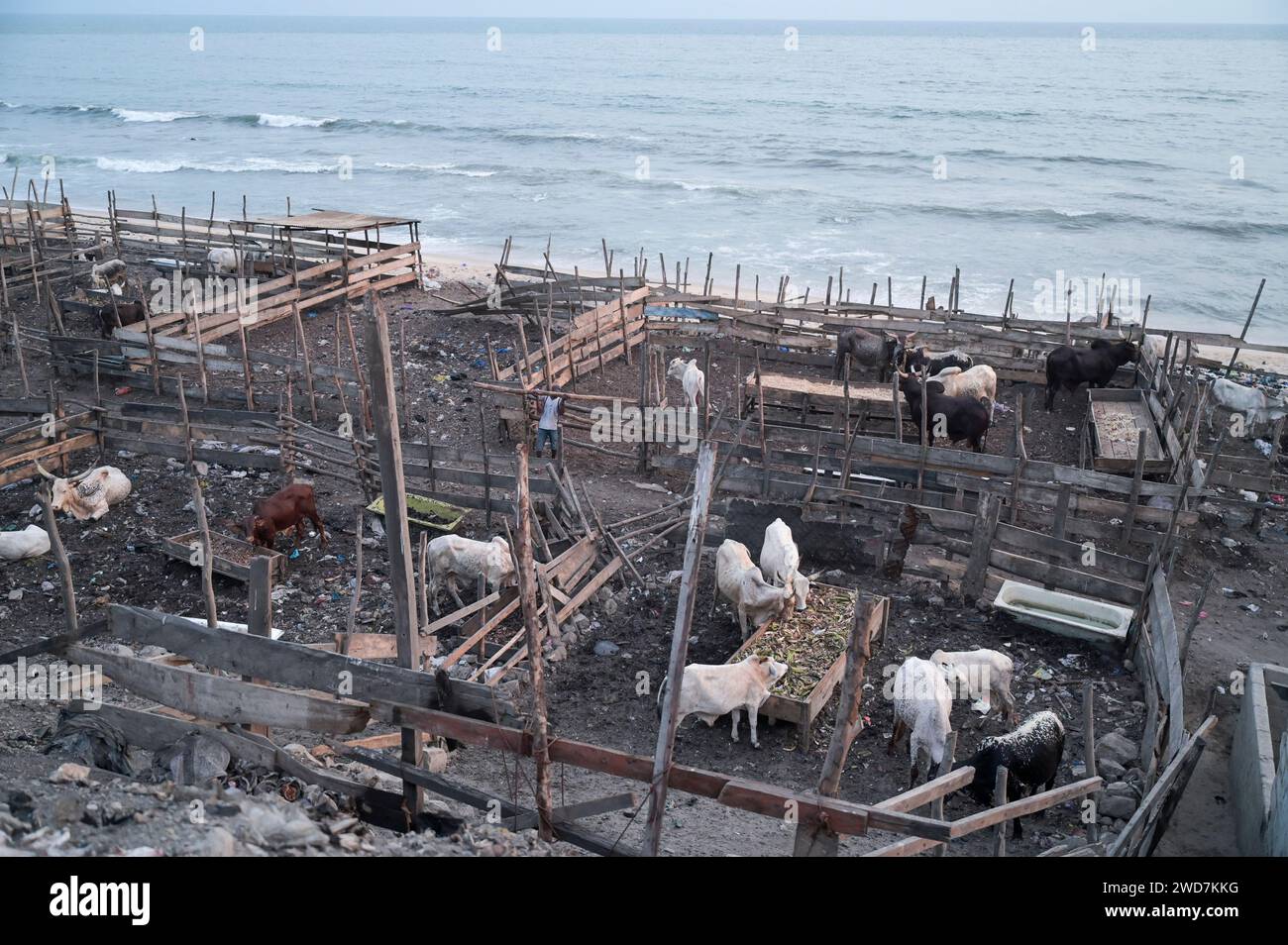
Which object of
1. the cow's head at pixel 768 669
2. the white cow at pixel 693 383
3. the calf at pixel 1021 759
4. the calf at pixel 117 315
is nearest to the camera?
the calf at pixel 1021 759

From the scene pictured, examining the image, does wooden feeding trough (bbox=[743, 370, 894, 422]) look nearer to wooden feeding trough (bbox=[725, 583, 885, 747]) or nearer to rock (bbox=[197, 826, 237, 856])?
wooden feeding trough (bbox=[725, 583, 885, 747])

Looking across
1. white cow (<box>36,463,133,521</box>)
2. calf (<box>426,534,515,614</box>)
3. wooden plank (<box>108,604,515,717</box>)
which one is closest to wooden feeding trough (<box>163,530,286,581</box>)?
white cow (<box>36,463,133,521</box>)

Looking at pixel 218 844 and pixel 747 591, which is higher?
pixel 218 844

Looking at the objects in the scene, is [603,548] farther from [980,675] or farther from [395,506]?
[395,506]

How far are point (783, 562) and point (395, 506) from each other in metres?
5.38

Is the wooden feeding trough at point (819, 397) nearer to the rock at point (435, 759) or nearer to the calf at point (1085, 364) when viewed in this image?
the calf at point (1085, 364)

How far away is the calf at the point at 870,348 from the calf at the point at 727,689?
9.74 metres

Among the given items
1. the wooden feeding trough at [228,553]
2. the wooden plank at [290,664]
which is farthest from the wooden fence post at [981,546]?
the wooden feeding trough at [228,553]

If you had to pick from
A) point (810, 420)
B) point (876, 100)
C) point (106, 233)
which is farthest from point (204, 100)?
point (810, 420)

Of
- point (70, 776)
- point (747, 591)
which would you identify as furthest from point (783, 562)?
point (70, 776)

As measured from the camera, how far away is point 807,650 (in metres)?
10.3

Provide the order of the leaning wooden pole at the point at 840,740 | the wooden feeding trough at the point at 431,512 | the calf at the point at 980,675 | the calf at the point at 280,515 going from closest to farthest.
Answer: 1. the leaning wooden pole at the point at 840,740
2. the calf at the point at 980,675
3. the calf at the point at 280,515
4. the wooden feeding trough at the point at 431,512

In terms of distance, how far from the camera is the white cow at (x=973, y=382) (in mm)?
16875

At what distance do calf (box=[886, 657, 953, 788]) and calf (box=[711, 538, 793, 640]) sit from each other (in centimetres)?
160
